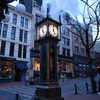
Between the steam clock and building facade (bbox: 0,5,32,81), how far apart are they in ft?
63.3

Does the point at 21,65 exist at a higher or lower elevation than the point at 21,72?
higher

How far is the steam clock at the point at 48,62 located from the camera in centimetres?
628

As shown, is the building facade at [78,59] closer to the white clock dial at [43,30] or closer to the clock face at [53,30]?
the clock face at [53,30]

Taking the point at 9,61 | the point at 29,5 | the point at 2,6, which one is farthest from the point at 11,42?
the point at 2,6

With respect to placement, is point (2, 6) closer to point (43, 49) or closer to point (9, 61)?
point (43, 49)

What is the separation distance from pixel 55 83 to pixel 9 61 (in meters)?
20.9

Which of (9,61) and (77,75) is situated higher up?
(9,61)

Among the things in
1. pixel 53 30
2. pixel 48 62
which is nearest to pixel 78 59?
pixel 53 30

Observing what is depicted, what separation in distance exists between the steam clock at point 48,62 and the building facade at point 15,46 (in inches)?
760

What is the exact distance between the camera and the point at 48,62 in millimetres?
6586

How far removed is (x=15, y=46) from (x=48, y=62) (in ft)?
71.6

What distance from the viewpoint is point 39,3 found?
110 feet

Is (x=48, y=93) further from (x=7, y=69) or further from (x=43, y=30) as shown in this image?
(x=7, y=69)

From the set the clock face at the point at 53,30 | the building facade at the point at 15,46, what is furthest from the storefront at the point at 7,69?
the clock face at the point at 53,30
